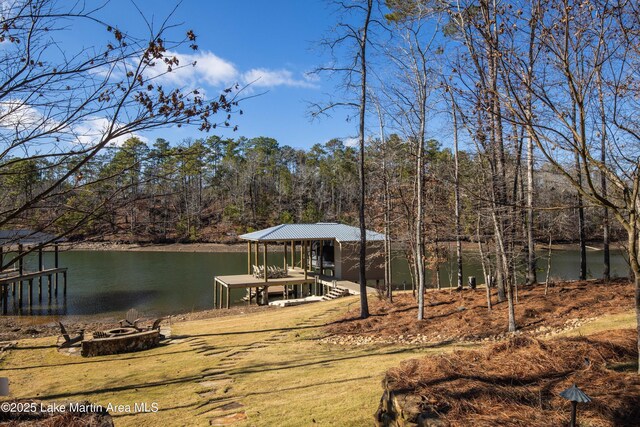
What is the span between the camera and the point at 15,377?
873 cm

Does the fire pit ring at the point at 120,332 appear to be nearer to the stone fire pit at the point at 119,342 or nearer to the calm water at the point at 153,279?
the stone fire pit at the point at 119,342

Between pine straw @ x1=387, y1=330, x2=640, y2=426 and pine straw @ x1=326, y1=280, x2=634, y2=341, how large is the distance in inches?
158

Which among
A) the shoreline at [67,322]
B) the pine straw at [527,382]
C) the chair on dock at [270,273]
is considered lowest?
the shoreline at [67,322]

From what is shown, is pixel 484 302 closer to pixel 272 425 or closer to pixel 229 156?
pixel 272 425

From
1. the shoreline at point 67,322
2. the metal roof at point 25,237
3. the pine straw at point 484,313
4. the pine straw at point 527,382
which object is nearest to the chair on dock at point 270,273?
the shoreline at point 67,322

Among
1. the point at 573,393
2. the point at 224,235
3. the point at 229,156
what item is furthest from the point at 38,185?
the point at 229,156

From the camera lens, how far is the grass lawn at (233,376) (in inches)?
206

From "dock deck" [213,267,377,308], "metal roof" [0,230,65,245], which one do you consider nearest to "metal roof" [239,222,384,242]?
"dock deck" [213,267,377,308]

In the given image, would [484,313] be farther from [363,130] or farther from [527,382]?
[527,382]

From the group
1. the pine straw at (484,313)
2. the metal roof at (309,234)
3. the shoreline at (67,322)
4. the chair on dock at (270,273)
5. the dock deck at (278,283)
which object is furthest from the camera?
the chair on dock at (270,273)

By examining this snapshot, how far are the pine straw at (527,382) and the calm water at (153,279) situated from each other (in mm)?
7317

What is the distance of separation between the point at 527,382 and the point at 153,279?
30.6 metres

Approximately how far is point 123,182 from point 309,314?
36.1 feet

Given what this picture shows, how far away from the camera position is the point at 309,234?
77.8 ft
